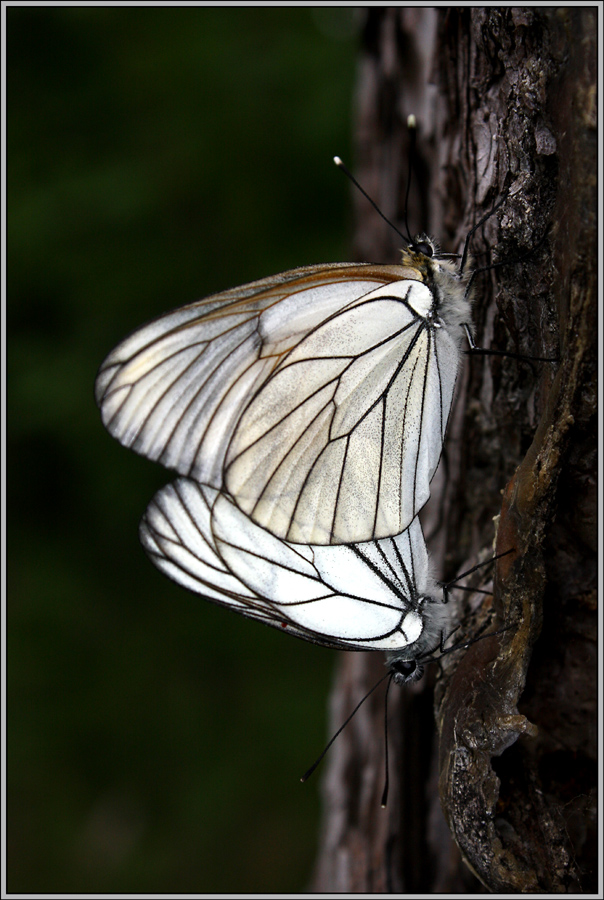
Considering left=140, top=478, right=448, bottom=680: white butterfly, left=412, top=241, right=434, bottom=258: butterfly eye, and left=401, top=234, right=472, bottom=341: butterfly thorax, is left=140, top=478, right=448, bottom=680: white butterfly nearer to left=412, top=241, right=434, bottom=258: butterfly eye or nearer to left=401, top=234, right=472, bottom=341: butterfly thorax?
left=401, top=234, right=472, bottom=341: butterfly thorax

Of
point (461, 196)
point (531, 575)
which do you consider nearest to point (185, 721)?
point (531, 575)

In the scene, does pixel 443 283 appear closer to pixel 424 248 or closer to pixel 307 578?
pixel 424 248

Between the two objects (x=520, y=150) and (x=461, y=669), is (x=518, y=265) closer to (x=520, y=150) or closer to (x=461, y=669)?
(x=520, y=150)

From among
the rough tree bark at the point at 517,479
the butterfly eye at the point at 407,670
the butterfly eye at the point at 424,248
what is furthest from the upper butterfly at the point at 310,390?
the butterfly eye at the point at 407,670

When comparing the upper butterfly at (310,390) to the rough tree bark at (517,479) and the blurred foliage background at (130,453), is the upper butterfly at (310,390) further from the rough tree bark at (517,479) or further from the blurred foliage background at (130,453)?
the blurred foliage background at (130,453)

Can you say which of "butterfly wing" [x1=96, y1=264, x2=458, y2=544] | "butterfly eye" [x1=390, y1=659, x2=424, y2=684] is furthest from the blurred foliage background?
"butterfly eye" [x1=390, y1=659, x2=424, y2=684]

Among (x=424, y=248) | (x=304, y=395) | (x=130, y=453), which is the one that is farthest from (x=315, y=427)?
(x=130, y=453)
